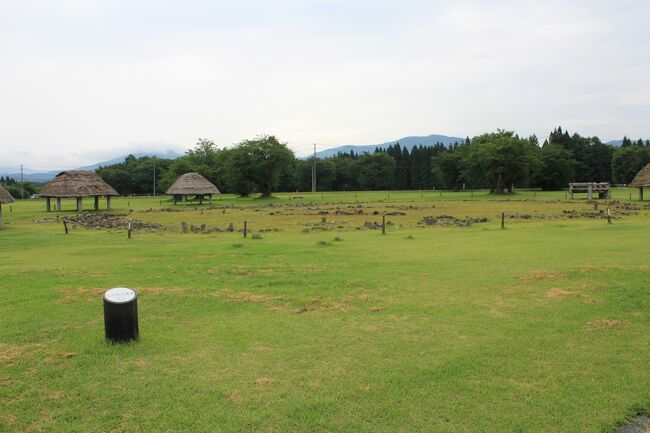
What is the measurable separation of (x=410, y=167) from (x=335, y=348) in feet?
377

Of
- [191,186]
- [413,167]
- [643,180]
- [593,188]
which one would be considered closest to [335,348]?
[643,180]

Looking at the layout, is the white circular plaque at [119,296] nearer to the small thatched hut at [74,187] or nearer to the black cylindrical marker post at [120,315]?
the black cylindrical marker post at [120,315]

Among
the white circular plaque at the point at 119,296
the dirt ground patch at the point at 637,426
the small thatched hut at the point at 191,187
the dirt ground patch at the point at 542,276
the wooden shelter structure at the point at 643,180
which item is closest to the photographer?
the dirt ground patch at the point at 637,426

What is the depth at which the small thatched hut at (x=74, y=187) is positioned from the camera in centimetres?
4988

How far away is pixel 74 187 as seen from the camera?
50.3 metres

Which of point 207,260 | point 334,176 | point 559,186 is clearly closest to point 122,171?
point 334,176

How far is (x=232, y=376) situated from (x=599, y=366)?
509 centimetres

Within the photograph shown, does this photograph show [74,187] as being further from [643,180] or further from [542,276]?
[643,180]

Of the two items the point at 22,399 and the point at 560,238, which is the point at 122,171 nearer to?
the point at 560,238

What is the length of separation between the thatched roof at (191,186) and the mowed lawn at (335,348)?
47.8m

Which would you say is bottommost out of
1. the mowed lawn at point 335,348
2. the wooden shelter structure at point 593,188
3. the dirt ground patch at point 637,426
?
the dirt ground patch at point 637,426

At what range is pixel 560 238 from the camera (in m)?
20.7

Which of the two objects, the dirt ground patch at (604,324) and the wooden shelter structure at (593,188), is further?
the wooden shelter structure at (593,188)

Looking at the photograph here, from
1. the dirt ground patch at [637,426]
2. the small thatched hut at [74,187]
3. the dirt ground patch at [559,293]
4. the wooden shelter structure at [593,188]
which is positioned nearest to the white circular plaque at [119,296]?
the dirt ground patch at [637,426]
